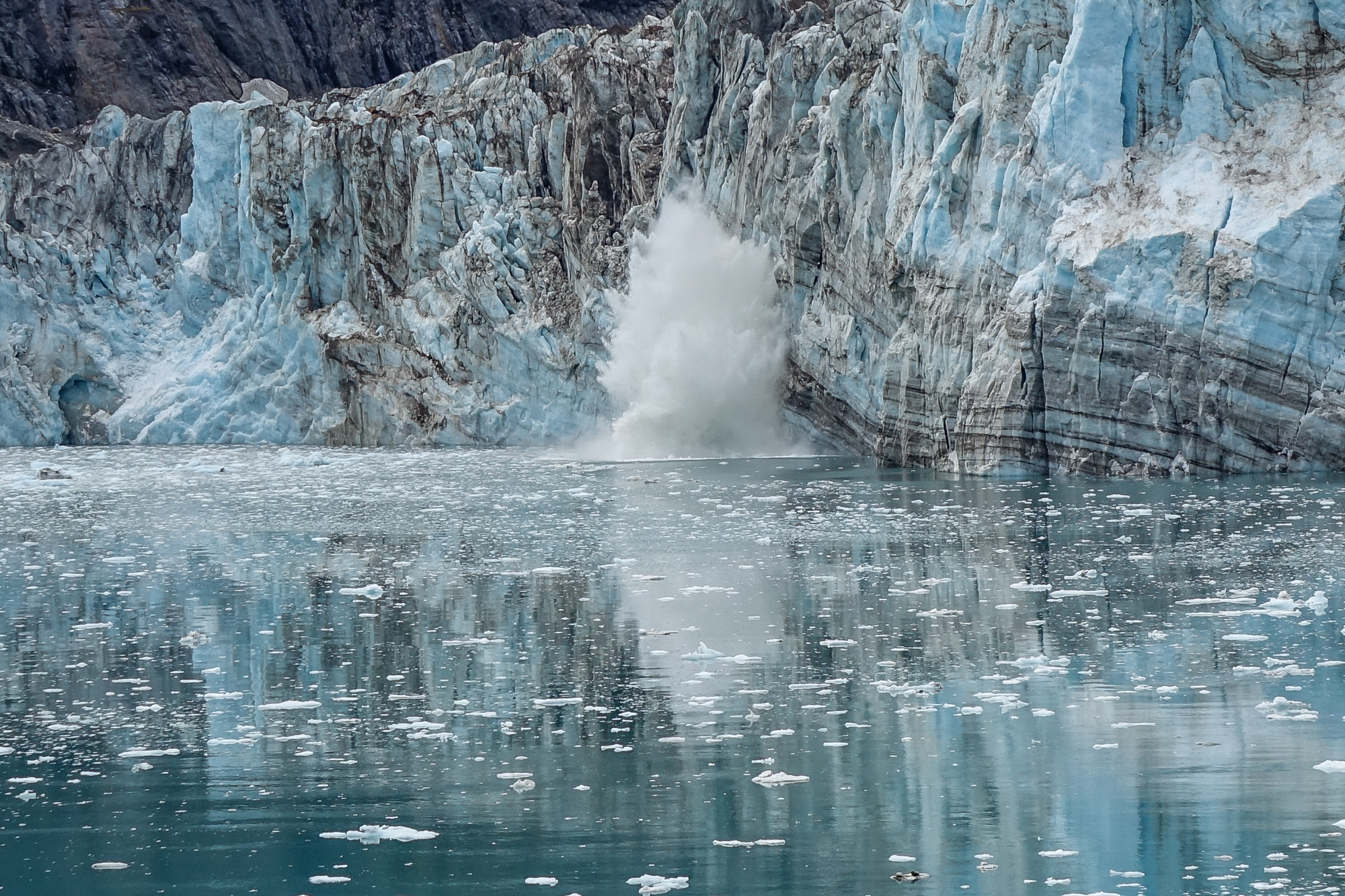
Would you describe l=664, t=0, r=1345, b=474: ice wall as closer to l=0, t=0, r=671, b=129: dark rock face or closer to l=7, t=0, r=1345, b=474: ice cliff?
l=7, t=0, r=1345, b=474: ice cliff

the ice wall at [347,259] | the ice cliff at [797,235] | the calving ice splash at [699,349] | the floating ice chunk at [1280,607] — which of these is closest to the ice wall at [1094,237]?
the ice cliff at [797,235]

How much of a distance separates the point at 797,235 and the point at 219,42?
169 feet

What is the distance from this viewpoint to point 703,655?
916 cm

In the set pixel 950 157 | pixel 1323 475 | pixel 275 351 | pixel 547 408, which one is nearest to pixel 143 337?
pixel 275 351

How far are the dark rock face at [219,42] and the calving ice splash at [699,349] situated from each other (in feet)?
139

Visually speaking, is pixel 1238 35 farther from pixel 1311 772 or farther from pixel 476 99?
pixel 476 99

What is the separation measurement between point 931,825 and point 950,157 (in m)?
19.0

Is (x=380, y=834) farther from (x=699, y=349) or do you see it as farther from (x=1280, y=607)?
(x=699, y=349)

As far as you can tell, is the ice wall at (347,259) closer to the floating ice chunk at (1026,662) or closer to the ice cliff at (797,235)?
the ice cliff at (797,235)

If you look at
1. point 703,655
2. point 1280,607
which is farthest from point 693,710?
point 1280,607

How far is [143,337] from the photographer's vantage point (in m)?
42.3

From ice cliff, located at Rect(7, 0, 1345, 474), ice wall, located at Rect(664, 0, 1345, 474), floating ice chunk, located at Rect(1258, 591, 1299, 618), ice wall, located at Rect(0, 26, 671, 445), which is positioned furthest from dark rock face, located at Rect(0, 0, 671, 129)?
floating ice chunk, located at Rect(1258, 591, 1299, 618)

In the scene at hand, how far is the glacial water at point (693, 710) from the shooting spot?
18.5ft

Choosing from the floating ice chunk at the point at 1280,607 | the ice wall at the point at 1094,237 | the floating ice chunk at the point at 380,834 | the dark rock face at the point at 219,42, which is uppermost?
the dark rock face at the point at 219,42
